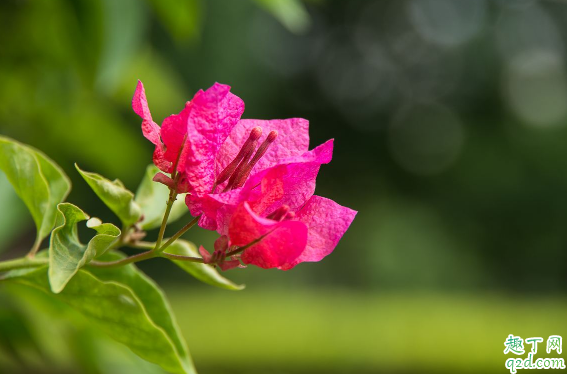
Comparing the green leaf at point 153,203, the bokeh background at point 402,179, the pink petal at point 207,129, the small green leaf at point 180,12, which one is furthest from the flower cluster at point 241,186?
the bokeh background at point 402,179

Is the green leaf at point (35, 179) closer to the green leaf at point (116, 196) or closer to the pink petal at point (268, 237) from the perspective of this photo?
the green leaf at point (116, 196)

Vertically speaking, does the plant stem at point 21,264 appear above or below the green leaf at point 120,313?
above

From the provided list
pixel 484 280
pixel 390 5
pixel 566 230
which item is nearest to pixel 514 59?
pixel 390 5

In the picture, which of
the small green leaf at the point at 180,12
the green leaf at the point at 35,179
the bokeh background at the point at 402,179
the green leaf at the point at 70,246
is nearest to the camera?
the green leaf at the point at 70,246

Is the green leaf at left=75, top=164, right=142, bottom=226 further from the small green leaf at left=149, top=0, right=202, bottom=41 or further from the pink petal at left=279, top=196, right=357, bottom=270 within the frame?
the small green leaf at left=149, top=0, right=202, bottom=41

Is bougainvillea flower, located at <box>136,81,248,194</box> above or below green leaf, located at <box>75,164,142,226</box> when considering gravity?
above

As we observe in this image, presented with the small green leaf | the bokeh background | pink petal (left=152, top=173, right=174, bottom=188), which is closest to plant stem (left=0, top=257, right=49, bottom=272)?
pink petal (left=152, top=173, right=174, bottom=188)
